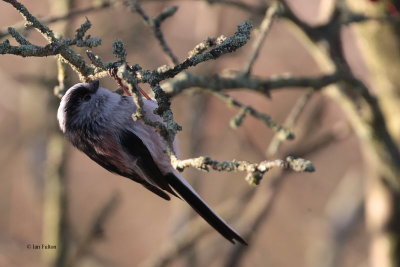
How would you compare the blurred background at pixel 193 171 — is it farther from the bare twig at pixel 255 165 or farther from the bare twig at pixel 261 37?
the bare twig at pixel 255 165

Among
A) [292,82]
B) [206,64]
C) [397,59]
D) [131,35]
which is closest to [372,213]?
[397,59]

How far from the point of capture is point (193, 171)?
459 cm

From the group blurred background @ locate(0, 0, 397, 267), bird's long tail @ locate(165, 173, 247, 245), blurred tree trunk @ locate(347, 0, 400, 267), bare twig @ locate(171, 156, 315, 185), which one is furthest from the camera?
blurred background @ locate(0, 0, 397, 267)

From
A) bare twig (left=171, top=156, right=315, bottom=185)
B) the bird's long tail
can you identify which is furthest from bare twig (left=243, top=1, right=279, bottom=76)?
bare twig (left=171, top=156, right=315, bottom=185)

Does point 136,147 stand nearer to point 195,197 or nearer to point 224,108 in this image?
point 195,197

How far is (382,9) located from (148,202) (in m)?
4.86

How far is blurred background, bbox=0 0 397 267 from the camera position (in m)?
3.85

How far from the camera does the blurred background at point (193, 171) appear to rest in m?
3.85

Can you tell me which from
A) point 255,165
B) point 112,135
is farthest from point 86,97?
point 255,165

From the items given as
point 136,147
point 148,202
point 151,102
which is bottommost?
point 148,202

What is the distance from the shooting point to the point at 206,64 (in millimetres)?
4418

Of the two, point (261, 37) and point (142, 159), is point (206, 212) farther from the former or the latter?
point (261, 37)

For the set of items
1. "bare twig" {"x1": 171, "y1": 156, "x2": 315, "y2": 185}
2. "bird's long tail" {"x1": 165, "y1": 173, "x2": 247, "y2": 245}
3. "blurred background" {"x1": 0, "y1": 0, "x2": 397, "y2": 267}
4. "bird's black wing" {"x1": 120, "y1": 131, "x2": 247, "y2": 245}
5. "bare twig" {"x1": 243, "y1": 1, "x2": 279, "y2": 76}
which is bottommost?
"blurred background" {"x1": 0, "y1": 0, "x2": 397, "y2": 267}

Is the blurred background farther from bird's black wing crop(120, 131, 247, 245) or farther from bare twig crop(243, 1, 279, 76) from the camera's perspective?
bird's black wing crop(120, 131, 247, 245)
